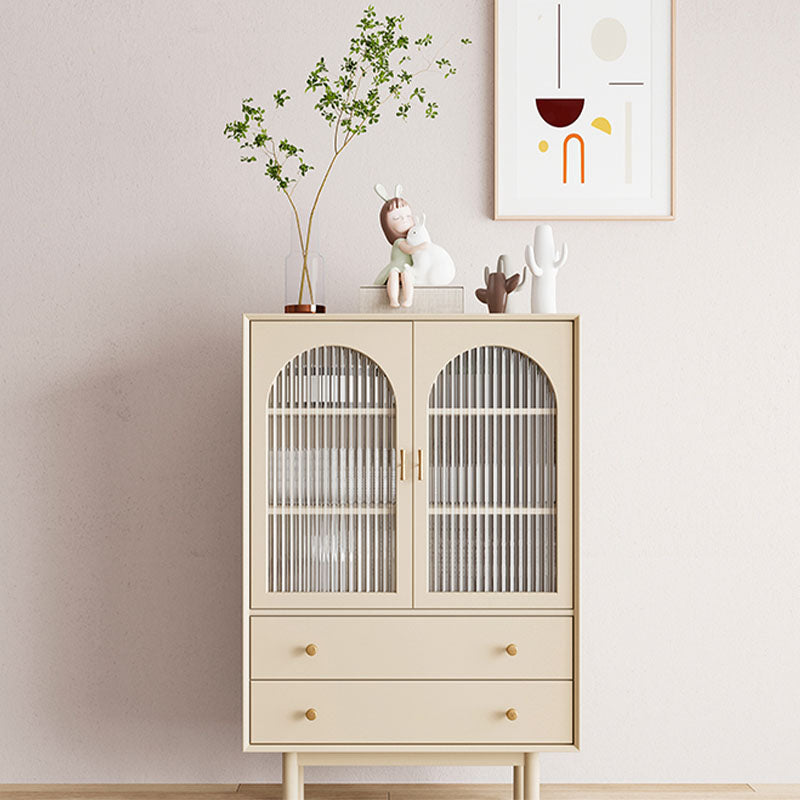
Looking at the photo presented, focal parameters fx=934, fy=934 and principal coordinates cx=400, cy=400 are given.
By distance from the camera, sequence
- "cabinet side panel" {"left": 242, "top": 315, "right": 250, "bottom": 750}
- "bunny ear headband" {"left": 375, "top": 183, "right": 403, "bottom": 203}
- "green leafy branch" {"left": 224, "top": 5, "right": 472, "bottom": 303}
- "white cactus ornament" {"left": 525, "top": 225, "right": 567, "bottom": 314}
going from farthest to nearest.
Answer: "green leafy branch" {"left": 224, "top": 5, "right": 472, "bottom": 303} < "bunny ear headband" {"left": 375, "top": 183, "right": 403, "bottom": 203} < "white cactus ornament" {"left": 525, "top": 225, "right": 567, "bottom": 314} < "cabinet side panel" {"left": 242, "top": 315, "right": 250, "bottom": 750}

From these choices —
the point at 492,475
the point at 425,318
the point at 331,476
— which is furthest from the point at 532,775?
the point at 425,318

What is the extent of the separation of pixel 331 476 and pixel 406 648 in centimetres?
43

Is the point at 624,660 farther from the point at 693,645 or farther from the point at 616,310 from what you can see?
the point at 616,310

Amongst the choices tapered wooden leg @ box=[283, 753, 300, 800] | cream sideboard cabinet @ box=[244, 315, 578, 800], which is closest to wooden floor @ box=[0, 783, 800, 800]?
tapered wooden leg @ box=[283, 753, 300, 800]

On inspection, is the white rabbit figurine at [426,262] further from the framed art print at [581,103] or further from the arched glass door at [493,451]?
the framed art print at [581,103]

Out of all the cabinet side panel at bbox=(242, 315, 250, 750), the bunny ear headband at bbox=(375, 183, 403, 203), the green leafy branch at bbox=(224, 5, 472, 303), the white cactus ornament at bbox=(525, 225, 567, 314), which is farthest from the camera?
the green leafy branch at bbox=(224, 5, 472, 303)

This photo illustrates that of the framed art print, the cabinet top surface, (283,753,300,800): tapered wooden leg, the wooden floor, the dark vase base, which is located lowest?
the wooden floor

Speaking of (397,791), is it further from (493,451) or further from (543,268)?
(543,268)

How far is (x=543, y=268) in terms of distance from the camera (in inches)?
89.9

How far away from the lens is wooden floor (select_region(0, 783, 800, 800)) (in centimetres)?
247

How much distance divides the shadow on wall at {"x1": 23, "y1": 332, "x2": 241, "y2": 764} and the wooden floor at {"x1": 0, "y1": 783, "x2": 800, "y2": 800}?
10 centimetres

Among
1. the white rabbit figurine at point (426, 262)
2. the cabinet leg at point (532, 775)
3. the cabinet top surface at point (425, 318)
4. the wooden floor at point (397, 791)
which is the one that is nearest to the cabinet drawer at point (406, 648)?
the cabinet leg at point (532, 775)

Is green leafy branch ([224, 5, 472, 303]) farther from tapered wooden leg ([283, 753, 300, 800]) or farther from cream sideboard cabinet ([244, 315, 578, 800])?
tapered wooden leg ([283, 753, 300, 800])

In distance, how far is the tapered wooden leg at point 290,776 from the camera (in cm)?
225
